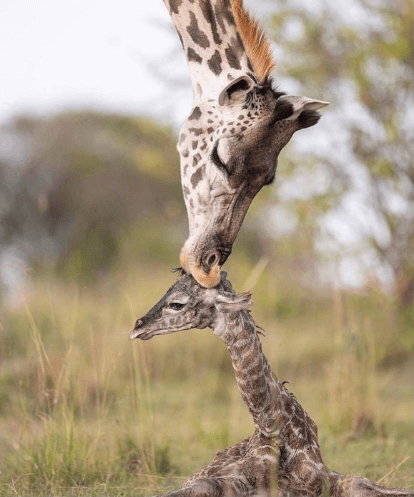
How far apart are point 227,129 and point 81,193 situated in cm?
1709

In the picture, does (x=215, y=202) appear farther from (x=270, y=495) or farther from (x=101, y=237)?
(x=101, y=237)

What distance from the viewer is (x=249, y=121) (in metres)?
3.22

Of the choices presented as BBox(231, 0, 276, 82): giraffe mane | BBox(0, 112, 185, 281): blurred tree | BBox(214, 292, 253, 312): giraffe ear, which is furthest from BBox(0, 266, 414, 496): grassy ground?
BBox(0, 112, 185, 281): blurred tree

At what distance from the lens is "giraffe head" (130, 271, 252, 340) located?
3041 millimetres

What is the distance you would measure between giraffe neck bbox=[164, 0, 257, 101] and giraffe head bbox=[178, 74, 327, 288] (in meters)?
0.09

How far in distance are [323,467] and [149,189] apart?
58.5ft

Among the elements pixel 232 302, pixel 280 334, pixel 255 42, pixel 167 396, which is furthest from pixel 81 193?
pixel 232 302

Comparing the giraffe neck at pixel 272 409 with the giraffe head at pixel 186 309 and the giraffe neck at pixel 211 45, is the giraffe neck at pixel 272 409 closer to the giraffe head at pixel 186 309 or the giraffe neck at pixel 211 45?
the giraffe head at pixel 186 309

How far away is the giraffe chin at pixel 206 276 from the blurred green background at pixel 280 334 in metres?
0.62

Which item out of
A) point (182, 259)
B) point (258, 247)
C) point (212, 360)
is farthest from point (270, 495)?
point (258, 247)

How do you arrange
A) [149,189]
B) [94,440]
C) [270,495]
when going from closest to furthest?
[270,495] → [94,440] → [149,189]

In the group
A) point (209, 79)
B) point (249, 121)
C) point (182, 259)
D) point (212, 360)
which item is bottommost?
point (212, 360)

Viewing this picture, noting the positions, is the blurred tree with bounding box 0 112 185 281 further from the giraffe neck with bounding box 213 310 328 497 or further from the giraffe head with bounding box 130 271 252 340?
the giraffe head with bounding box 130 271 252 340

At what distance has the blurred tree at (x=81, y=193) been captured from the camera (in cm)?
1716
